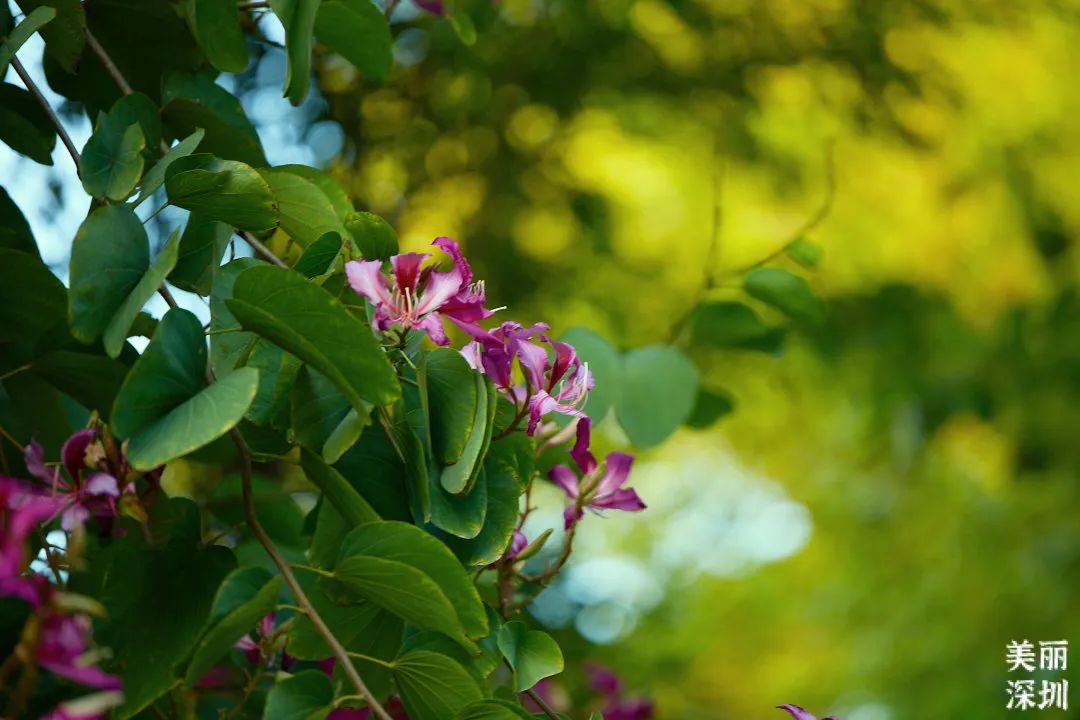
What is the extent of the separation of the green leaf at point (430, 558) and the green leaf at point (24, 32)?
24 cm

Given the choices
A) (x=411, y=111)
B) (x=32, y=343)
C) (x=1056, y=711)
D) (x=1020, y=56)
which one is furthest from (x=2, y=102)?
(x=1020, y=56)

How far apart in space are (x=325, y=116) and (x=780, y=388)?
955 mm

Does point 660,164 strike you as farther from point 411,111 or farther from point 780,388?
point 411,111

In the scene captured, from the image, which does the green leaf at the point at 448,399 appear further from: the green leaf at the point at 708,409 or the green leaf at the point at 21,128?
the green leaf at the point at 708,409

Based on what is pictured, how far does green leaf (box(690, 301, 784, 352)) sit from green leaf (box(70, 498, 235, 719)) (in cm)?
43

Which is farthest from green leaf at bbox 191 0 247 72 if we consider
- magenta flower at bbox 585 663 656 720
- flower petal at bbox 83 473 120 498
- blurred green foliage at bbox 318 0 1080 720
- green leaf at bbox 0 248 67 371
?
magenta flower at bbox 585 663 656 720

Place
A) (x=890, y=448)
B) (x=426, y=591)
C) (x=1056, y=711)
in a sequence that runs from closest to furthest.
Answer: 1. (x=426, y=591)
2. (x=1056, y=711)
3. (x=890, y=448)

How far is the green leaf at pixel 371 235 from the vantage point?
1.42 ft

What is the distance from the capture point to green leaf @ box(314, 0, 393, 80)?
0.55 meters

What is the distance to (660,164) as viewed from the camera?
2.26 meters

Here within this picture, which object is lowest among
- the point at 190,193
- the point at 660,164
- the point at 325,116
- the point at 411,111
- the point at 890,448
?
the point at 190,193

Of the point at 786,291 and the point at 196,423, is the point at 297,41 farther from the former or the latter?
the point at 786,291

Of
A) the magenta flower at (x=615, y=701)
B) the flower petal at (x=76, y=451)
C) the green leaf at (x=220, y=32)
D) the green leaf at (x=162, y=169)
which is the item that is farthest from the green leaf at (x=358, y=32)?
the magenta flower at (x=615, y=701)

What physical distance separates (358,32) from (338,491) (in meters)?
0.27
